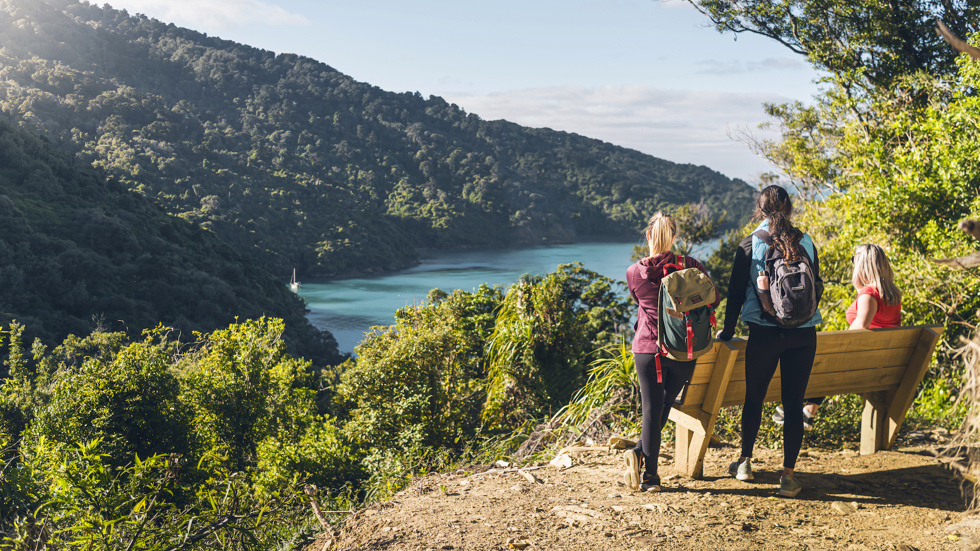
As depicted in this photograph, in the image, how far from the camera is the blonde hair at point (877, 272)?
9.89 ft

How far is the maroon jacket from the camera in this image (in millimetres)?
2537

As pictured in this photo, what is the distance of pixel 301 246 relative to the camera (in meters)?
74.5

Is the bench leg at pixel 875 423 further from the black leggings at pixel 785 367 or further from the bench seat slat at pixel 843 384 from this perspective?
the black leggings at pixel 785 367

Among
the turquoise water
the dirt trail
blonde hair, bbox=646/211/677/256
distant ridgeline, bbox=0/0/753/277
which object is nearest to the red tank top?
the dirt trail

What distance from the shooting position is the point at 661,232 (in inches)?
100

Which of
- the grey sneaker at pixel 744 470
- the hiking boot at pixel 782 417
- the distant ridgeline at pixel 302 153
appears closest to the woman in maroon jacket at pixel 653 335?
the grey sneaker at pixel 744 470

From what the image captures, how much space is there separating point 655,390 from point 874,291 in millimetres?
1359

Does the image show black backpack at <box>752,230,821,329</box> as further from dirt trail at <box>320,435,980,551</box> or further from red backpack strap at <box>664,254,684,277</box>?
dirt trail at <box>320,435,980,551</box>

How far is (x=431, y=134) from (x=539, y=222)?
26.4 m

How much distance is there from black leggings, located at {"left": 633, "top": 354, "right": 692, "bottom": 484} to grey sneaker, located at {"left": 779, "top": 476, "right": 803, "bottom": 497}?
1.87 feet

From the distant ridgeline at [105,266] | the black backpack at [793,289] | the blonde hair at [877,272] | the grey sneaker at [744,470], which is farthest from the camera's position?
the distant ridgeline at [105,266]

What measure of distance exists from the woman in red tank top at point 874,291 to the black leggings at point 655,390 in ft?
3.82

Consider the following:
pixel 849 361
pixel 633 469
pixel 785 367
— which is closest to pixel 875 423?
pixel 849 361

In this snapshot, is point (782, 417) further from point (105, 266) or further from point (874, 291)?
point (105, 266)
